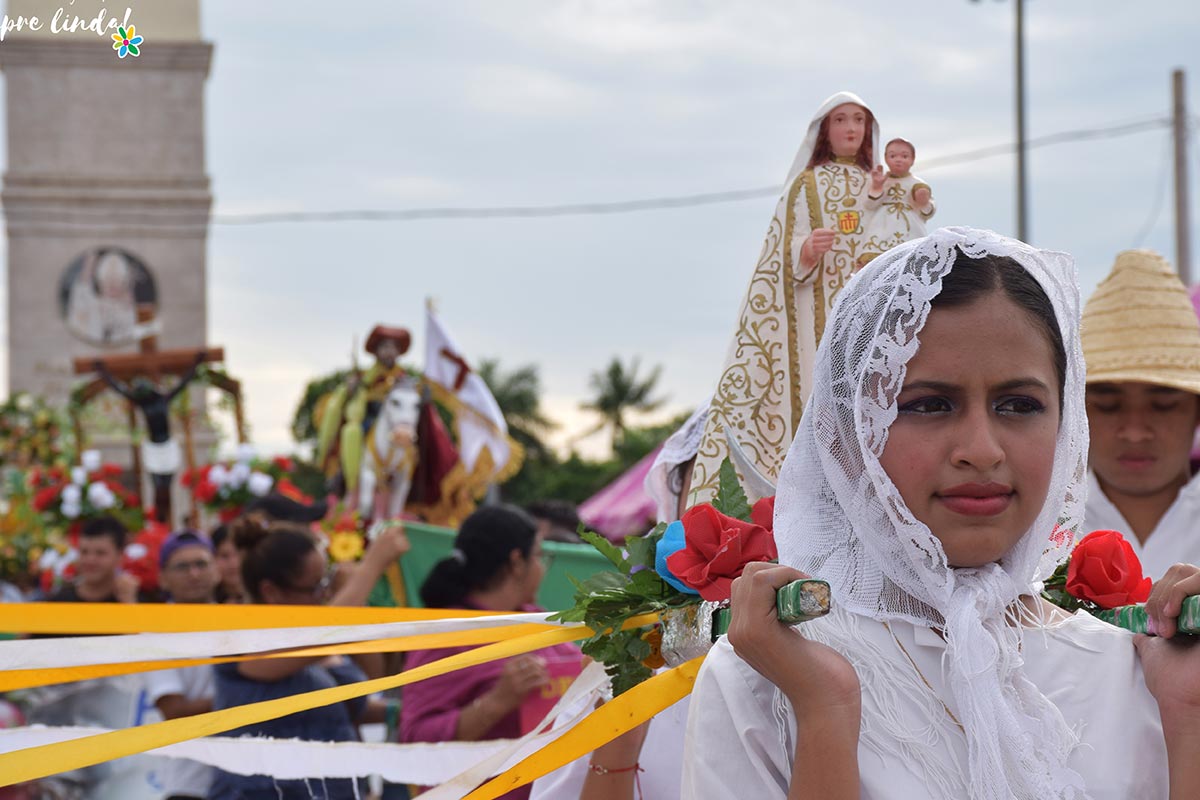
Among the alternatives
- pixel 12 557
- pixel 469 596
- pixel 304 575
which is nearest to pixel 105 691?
pixel 304 575

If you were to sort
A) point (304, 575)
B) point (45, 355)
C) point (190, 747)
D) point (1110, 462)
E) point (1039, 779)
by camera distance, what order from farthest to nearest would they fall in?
point (45, 355) → point (304, 575) → point (1110, 462) → point (190, 747) → point (1039, 779)

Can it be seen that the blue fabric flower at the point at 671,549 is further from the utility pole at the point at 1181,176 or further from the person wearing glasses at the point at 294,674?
the utility pole at the point at 1181,176

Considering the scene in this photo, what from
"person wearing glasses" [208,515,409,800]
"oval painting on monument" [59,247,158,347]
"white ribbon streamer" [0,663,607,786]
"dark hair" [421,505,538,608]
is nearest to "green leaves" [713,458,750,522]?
"white ribbon streamer" [0,663,607,786]

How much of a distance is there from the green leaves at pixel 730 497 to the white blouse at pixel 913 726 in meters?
0.51

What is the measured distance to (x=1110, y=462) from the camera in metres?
4.07

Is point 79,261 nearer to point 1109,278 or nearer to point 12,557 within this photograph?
point 12,557

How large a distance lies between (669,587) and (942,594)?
64 centimetres

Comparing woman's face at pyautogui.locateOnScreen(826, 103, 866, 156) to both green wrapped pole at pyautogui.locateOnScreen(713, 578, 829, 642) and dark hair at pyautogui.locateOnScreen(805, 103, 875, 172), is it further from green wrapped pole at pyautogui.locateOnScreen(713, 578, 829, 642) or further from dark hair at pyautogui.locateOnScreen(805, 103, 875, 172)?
green wrapped pole at pyautogui.locateOnScreen(713, 578, 829, 642)

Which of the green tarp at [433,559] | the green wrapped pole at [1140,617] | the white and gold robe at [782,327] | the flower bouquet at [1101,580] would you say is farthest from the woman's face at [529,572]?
the green wrapped pole at [1140,617]

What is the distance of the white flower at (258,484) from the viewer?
Answer: 28.1 feet

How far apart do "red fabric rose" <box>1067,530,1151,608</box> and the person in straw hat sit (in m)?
1.92

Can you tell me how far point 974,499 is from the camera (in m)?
1.80

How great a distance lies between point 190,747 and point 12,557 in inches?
297

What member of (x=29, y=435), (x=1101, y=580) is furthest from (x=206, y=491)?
(x=1101, y=580)
